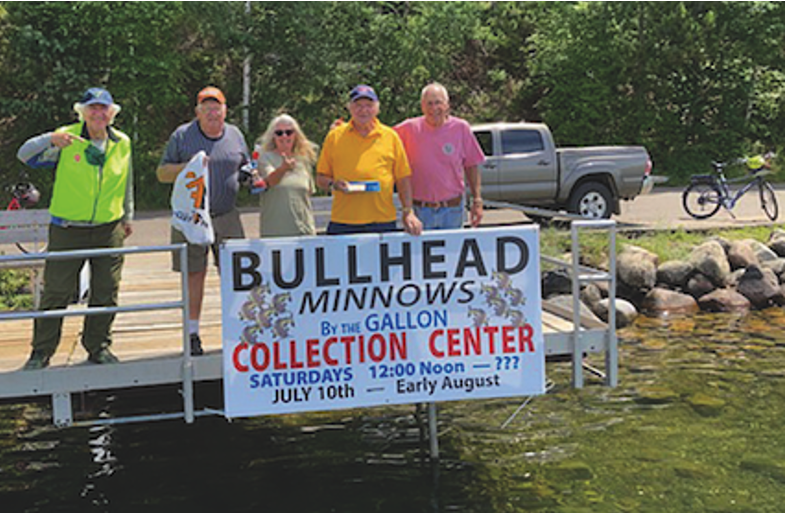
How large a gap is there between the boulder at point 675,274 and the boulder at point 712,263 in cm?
17

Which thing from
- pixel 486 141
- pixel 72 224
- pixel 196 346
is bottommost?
pixel 196 346

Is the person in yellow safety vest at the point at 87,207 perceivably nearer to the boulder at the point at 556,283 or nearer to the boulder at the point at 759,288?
the boulder at the point at 556,283

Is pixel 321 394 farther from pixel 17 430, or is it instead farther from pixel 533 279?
pixel 17 430

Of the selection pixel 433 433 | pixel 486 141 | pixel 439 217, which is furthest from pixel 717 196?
pixel 439 217

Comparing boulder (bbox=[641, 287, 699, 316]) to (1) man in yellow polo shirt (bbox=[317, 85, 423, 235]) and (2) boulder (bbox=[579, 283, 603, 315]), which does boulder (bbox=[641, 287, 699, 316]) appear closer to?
(2) boulder (bbox=[579, 283, 603, 315])

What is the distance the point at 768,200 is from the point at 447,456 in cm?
1248

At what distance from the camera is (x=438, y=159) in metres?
7.77

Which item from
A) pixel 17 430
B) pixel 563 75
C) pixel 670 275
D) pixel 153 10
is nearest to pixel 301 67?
pixel 153 10

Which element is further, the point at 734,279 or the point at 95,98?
the point at 734,279

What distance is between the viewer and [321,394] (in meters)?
6.91

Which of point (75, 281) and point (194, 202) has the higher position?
point (194, 202)

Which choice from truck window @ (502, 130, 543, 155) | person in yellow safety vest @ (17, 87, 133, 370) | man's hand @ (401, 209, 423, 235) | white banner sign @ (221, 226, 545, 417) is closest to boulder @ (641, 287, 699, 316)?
truck window @ (502, 130, 543, 155)

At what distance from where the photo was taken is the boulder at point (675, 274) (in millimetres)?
15773

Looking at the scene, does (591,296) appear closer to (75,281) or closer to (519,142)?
(519,142)
